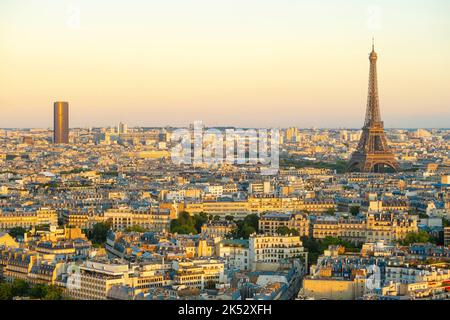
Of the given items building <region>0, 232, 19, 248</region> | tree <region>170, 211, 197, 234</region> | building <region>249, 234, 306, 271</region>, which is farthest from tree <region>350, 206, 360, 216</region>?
building <region>0, 232, 19, 248</region>

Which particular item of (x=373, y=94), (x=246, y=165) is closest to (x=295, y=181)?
(x=373, y=94)

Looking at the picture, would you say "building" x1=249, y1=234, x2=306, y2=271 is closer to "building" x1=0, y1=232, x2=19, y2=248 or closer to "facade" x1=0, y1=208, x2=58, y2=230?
"building" x1=0, y1=232, x2=19, y2=248

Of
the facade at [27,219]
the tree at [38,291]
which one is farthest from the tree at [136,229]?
the tree at [38,291]

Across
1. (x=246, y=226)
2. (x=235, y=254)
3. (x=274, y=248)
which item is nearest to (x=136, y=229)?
(x=246, y=226)

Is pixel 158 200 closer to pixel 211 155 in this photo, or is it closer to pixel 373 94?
pixel 373 94

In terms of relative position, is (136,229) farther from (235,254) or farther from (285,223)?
(235,254)

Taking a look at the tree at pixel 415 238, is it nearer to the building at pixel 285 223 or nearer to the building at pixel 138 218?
the building at pixel 285 223
